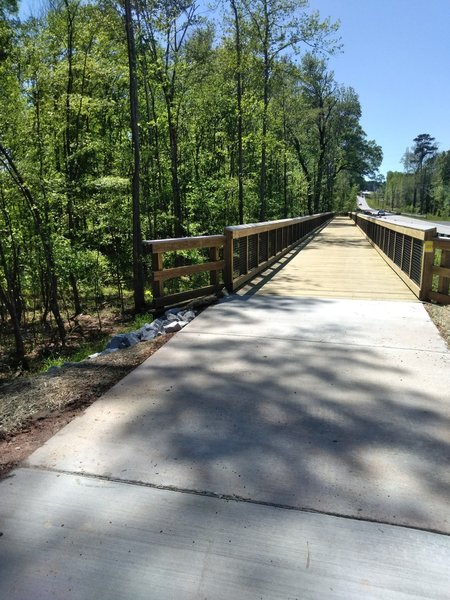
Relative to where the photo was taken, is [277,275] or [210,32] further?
[210,32]

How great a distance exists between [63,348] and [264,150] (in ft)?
38.4

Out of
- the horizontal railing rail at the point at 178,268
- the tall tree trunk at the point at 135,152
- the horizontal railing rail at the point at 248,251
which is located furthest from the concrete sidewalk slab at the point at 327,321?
the tall tree trunk at the point at 135,152

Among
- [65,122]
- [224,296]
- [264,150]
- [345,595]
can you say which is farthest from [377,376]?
[264,150]

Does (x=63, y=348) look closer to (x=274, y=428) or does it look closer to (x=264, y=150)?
(x=274, y=428)

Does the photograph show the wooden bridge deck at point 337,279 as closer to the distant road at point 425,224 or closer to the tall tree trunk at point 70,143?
the distant road at point 425,224

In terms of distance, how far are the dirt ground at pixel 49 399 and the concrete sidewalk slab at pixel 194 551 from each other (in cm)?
54

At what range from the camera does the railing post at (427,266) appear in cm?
625

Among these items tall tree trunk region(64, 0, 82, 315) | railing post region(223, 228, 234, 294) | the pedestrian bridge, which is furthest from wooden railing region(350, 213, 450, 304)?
tall tree trunk region(64, 0, 82, 315)

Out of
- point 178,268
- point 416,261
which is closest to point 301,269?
point 416,261

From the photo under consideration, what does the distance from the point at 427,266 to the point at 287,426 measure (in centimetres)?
443

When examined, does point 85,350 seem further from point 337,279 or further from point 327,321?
point 337,279

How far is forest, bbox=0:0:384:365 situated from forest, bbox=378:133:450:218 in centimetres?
Result: 8662

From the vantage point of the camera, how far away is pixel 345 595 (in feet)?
5.28

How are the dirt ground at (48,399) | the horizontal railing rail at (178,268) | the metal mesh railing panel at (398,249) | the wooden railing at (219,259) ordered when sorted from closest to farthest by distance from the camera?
the dirt ground at (48,399), the horizontal railing rail at (178,268), the wooden railing at (219,259), the metal mesh railing panel at (398,249)
